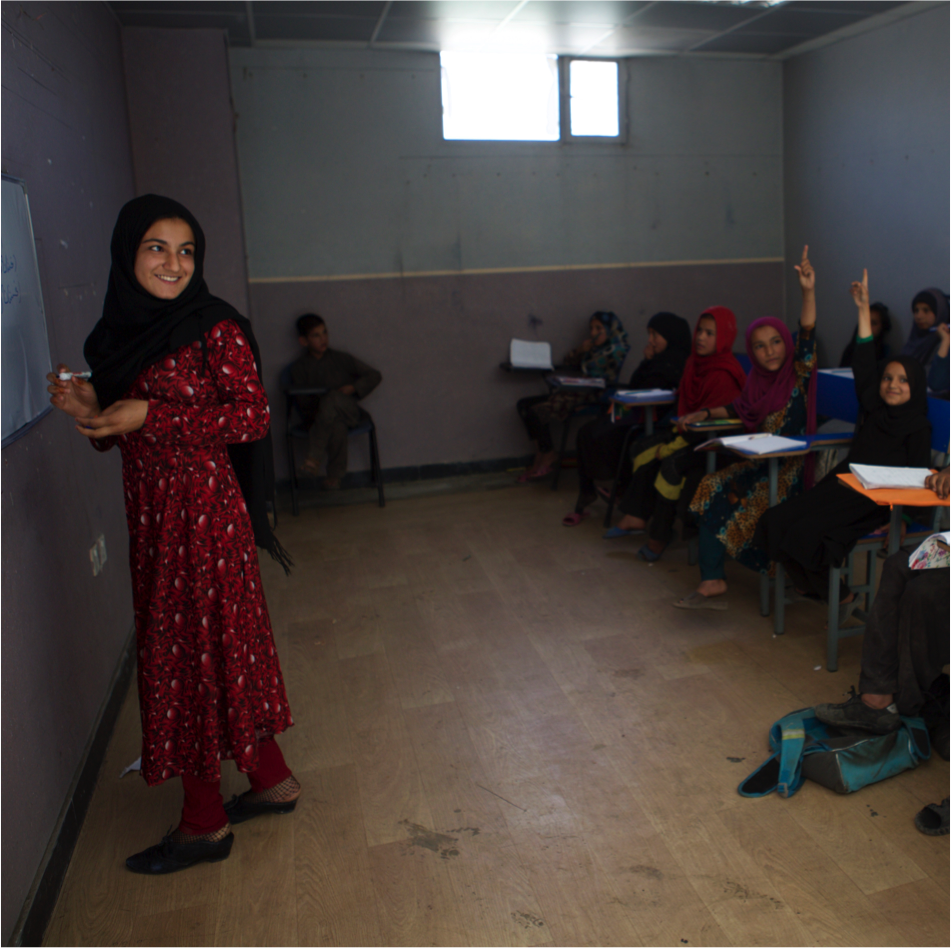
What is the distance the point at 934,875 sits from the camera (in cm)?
180

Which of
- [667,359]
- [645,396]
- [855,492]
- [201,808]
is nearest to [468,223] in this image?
[667,359]

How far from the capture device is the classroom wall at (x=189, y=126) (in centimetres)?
422

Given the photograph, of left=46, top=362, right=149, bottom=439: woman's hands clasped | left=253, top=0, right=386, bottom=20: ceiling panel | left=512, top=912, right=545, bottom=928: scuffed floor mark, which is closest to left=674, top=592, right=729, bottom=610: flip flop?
left=512, top=912, right=545, bottom=928: scuffed floor mark

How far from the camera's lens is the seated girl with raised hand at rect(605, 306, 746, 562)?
3.62 m

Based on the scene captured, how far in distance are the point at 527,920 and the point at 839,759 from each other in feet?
3.09

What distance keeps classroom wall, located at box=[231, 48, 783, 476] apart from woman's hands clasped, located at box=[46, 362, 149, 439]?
3457 millimetres

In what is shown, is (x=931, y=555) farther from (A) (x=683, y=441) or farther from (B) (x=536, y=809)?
(A) (x=683, y=441)

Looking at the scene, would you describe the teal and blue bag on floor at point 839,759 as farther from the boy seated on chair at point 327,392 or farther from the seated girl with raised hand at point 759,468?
the boy seated on chair at point 327,392

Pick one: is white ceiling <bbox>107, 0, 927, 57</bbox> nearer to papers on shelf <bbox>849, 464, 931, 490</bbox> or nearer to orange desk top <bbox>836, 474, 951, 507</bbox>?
papers on shelf <bbox>849, 464, 931, 490</bbox>

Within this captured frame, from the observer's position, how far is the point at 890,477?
243cm

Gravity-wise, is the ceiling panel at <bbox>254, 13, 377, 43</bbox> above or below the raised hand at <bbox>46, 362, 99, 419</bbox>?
above

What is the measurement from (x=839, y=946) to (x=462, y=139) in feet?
15.7

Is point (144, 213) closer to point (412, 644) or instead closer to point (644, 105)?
Answer: point (412, 644)

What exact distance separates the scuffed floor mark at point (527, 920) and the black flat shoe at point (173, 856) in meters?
0.75
